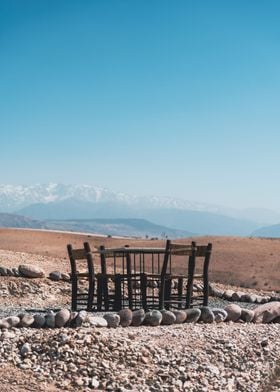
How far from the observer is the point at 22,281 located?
23.7m

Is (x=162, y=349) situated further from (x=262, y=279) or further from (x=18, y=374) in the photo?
(x=262, y=279)

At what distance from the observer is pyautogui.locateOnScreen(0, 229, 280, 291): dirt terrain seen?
43.8m

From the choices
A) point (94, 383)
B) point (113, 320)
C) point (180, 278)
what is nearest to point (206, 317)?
point (113, 320)

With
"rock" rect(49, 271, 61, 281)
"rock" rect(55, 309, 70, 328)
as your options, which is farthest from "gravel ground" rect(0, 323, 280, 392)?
"rock" rect(49, 271, 61, 281)

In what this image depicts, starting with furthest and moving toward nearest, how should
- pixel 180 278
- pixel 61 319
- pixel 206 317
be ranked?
pixel 180 278 → pixel 206 317 → pixel 61 319

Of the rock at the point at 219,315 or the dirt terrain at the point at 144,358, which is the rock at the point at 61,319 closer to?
the dirt terrain at the point at 144,358

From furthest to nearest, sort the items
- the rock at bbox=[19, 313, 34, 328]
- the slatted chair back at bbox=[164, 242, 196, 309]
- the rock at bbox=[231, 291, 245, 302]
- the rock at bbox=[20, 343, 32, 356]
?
the rock at bbox=[231, 291, 245, 302] → the slatted chair back at bbox=[164, 242, 196, 309] → the rock at bbox=[19, 313, 34, 328] → the rock at bbox=[20, 343, 32, 356]

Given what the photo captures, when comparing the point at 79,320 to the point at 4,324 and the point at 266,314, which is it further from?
the point at 266,314

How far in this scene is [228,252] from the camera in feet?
182

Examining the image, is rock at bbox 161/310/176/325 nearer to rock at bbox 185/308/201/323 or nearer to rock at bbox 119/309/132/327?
rock at bbox 185/308/201/323

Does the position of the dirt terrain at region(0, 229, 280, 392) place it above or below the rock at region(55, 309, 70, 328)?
below

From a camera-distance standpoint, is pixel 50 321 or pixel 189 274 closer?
pixel 50 321

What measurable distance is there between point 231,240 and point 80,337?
50040 millimetres

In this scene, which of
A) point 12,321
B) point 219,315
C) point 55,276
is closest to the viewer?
point 12,321
